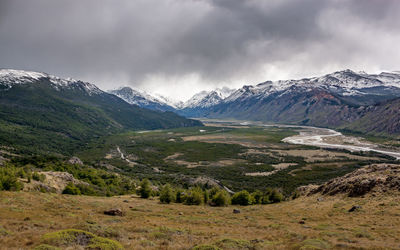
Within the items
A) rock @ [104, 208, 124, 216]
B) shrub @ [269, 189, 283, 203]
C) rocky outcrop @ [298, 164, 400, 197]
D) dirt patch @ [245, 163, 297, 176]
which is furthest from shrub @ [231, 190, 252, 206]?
dirt patch @ [245, 163, 297, 176]

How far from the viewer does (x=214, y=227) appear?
1307 inches

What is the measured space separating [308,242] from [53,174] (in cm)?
6013

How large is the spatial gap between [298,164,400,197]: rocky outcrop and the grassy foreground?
3.51 metres

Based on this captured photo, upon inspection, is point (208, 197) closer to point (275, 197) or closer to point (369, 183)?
point (275, 197)

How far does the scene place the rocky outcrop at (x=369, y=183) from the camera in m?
47.5

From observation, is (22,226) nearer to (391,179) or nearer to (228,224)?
(228,224)

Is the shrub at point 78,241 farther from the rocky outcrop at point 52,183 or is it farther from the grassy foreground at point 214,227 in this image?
the rocky outcrop at point 52,183

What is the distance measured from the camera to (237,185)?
115688 millimetres

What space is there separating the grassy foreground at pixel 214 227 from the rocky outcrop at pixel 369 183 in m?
3.51

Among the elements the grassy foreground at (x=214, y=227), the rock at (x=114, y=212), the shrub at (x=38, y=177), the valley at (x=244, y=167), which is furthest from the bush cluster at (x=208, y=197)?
the valley at (x=244, y=167)

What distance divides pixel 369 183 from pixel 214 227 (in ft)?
119

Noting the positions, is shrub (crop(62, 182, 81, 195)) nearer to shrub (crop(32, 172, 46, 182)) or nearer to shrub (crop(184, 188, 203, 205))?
shrub (crop(32, 172, 46, 182))

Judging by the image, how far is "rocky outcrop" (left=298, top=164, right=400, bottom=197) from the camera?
47.5 meters

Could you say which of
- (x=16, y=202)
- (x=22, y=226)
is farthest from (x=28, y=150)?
(x=22, y=226)
